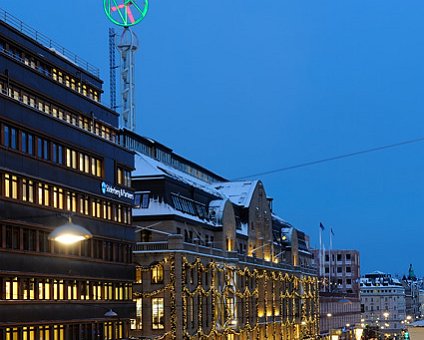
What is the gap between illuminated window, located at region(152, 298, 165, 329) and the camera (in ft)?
327

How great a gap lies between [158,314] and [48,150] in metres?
32.1

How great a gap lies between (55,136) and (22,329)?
14.9 meters

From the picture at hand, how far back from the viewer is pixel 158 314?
100 meters

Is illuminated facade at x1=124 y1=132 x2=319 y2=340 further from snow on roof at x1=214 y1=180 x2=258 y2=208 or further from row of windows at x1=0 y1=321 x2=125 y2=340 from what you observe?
row of windows at x1=0 y1=321 x2=125 y2=340

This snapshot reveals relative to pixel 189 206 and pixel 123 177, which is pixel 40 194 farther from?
pixel 189 206

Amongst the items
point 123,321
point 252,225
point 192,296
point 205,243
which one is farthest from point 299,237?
point 123,321

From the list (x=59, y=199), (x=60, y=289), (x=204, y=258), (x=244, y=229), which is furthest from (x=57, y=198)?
(x=244, y=229)

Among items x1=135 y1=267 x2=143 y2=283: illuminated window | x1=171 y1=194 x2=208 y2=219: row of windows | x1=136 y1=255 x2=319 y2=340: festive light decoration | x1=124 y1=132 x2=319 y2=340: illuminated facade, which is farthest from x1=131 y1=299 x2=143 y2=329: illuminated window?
x1=171 y1=194 x2=208 y2=219: row of windows

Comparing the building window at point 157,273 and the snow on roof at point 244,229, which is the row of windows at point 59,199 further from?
the snow on roof at point 244,229

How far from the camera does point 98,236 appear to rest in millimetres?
81000

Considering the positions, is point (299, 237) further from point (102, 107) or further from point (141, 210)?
point (102, 107)

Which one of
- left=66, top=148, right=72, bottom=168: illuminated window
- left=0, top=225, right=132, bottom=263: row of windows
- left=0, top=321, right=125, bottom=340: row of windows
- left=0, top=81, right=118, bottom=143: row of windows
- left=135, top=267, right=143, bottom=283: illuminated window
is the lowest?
left=0, top=321, right=125, bottom=340: row of windows

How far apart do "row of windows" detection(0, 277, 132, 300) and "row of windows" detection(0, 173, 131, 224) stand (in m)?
5.43

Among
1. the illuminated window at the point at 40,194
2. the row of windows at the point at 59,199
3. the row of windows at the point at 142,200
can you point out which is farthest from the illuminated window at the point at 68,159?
the row of windows at the point at 142,200
